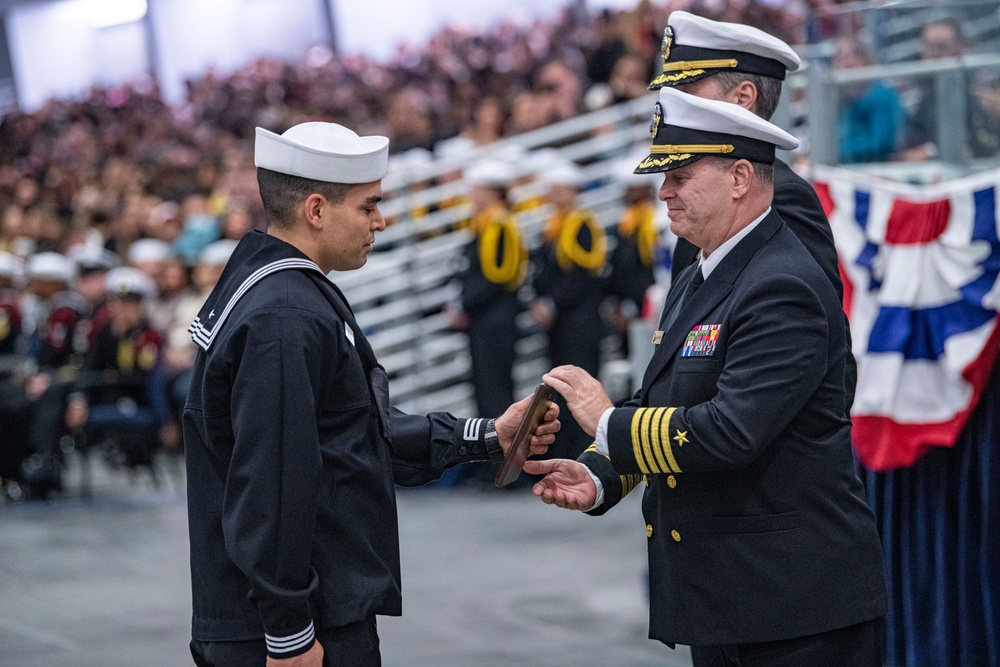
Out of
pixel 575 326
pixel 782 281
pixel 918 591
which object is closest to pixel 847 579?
pixel 782 281

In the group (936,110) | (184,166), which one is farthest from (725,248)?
(184,166)

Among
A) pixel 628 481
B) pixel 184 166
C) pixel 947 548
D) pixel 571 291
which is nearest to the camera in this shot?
pixel 628 481

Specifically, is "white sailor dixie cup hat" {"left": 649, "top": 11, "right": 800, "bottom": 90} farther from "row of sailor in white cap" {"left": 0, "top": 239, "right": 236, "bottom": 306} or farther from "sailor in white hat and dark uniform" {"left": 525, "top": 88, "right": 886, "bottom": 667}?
Answer: "row of sailor in white cap" {"left": 0, "top": 239, "right": 236, "bottom": 306}

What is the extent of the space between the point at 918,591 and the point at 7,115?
20.6 meters

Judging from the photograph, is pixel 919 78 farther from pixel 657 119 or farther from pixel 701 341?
pixel 701 341

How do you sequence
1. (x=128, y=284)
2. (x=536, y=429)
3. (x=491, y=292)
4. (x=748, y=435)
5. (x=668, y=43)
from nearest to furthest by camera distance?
(x=748, y=435)
(x=536, y=429)
(x=668, y=43)
(x=491, y=292)
(x=128, y=284)

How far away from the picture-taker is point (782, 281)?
2562mm

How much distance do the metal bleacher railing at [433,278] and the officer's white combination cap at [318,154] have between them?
7258 mm

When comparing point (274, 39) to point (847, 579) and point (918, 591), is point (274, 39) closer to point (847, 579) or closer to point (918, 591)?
point (918, 591)

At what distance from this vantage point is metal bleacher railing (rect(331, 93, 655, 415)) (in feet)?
33.9

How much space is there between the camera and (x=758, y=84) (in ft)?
10.9

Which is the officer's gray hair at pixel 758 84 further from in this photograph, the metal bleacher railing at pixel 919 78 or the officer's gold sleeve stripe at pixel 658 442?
the metal bleacher railing at pixel 919 78

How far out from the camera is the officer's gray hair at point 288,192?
2750 mm

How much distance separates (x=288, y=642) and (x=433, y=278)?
8130mm
